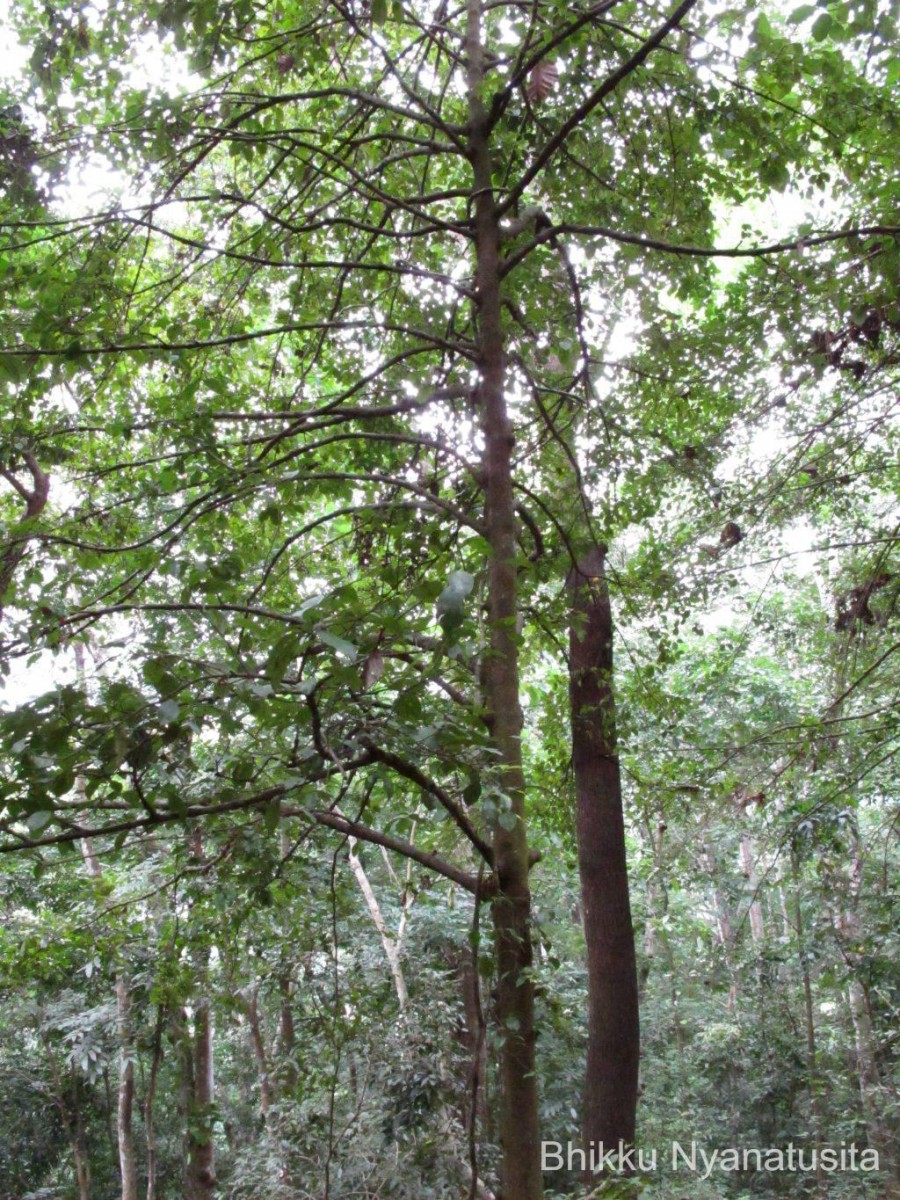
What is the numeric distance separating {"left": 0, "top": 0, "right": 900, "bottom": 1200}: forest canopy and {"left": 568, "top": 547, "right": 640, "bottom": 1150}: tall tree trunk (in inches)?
0.7

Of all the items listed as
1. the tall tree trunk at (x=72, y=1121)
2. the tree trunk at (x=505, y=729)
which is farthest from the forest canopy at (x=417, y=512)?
the tall tree trunk at (x=72, y=1121)

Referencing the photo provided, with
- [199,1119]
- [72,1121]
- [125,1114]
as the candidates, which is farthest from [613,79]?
[72,1121]

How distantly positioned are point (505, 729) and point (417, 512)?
675 millimetres

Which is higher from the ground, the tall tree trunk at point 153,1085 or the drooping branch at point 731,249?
the drooping branch at point 731,249

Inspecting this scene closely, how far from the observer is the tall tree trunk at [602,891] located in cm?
377

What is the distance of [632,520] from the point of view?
12.9 feet

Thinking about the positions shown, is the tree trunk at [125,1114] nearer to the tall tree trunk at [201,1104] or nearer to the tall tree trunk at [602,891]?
the tall tree trunk at [201,1104]

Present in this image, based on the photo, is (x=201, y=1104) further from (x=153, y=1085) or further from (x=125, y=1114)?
(x=125, y=1114)

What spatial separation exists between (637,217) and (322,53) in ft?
3.57

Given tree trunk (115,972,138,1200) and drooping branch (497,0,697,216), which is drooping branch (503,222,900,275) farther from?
tree trunk (115,972,138,1200)

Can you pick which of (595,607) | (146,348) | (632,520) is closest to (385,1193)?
(595,607)

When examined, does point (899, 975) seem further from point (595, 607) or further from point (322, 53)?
point (322, 53)

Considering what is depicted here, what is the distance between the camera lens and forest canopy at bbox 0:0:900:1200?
5.41ft

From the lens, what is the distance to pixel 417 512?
2350 mm
